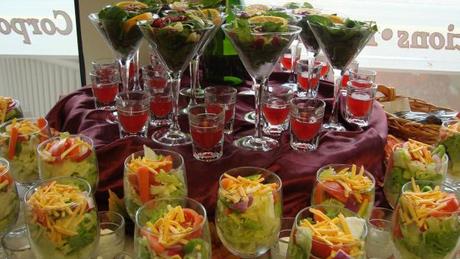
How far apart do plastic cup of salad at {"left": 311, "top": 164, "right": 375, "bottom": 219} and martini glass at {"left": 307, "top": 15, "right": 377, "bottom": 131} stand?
1.35 ft

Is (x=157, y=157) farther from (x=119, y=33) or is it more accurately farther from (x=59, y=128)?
(x=59, y=128)

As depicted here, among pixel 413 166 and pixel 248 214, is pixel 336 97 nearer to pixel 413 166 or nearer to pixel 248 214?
pixel 413 166

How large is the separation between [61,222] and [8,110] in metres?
0.65

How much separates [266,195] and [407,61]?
2032mm

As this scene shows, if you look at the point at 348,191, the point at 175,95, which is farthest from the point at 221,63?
the point at 348,191

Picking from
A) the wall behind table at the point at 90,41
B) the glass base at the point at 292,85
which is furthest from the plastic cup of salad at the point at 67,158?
the wall behind table at the point at 90,41

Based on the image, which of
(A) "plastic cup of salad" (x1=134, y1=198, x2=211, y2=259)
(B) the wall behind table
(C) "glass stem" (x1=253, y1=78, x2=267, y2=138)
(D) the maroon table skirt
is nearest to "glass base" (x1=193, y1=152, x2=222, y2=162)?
(D) the maroon table skirt

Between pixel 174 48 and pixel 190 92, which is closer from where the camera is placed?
pixel 174 48

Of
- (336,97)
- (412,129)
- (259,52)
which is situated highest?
(259,52)

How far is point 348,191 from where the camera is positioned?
0.96 metres

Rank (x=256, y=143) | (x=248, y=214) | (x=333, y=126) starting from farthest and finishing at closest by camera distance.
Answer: (x=333, y=126) < (x=256, y=143) < (x=248, y=214)

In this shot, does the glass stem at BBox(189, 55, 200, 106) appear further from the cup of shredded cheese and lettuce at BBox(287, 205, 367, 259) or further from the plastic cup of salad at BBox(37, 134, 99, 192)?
the cup of shredded cheese and lettuce at BBox(287, 205, 367, 259)

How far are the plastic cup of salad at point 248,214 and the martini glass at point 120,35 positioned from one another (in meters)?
0.60

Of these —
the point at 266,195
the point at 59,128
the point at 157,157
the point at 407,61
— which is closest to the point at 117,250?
the point at 157,157
